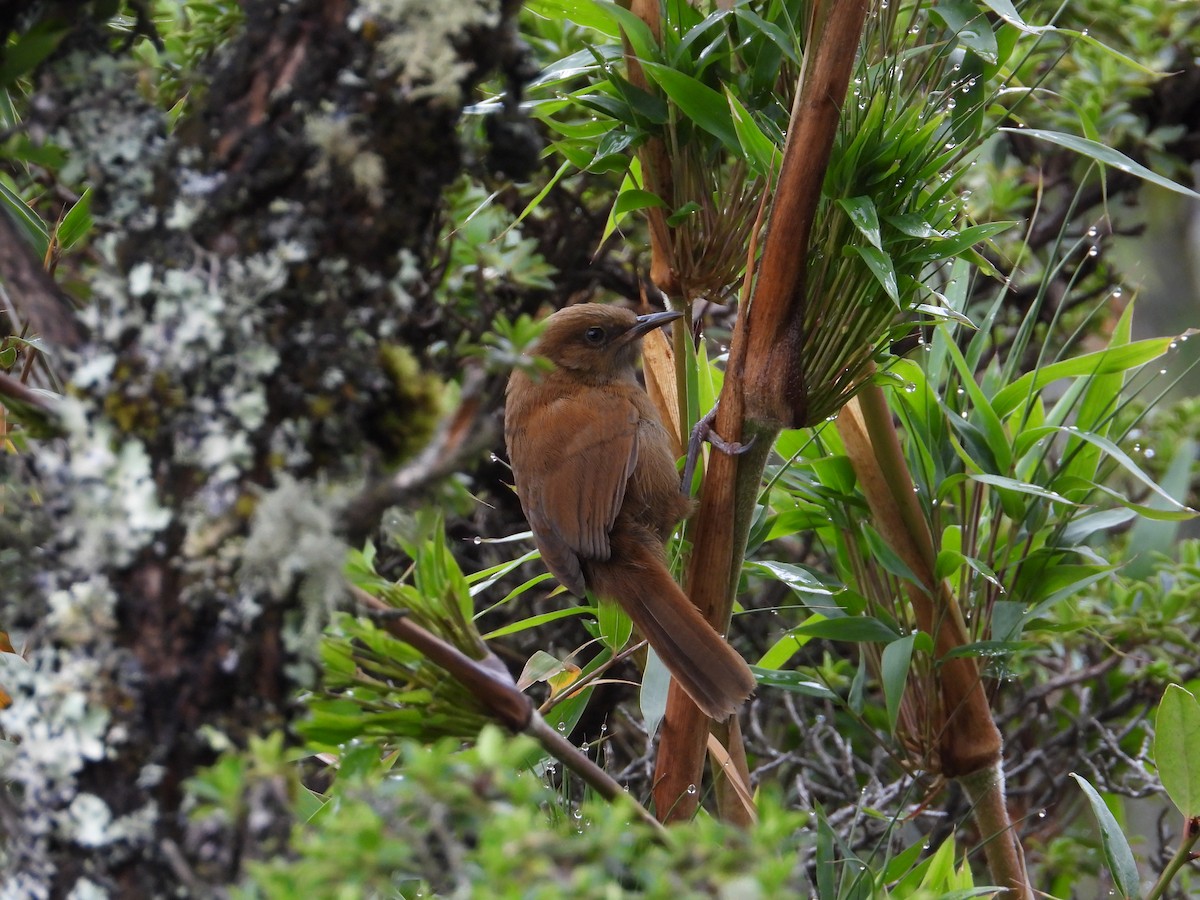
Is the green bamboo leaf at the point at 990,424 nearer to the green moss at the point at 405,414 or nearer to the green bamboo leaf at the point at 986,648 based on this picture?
the green bamboo leaf at the point at 986,648

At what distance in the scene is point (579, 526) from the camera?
83.0 inches

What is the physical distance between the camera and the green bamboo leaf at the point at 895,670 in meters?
1.63

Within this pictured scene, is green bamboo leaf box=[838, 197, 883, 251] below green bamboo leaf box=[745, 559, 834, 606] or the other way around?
the other way around

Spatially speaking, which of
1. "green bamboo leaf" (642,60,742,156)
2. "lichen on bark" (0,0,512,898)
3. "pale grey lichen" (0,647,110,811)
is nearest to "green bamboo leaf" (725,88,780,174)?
"green bamboo leaf" (642,60,742,156)

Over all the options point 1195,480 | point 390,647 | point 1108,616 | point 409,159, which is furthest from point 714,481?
point 1195,480

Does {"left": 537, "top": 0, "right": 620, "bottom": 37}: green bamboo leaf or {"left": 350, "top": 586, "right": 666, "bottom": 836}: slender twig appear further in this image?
{"left": 537, "top": 0, "right": 620, "bottom": 37}: green bamboo leaf

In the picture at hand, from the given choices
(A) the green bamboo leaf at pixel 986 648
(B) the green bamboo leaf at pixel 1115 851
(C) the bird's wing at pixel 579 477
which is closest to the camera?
(B) the green bamboo leaf at pixel 1115 851

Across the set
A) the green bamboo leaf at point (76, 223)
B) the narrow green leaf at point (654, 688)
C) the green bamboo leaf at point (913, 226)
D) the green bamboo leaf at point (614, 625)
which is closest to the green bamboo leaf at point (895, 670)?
the narrow green leaf at point (654, 688)

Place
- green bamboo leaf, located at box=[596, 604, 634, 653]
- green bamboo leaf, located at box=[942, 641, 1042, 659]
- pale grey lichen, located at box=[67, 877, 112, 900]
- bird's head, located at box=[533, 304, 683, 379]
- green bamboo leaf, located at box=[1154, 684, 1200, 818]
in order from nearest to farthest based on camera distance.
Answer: pale grey lichen, located at box=[67, 877, 112, 900], green bamboo leaf, located at box=[1154, 684, 1200, 818], green bamboo leaf, located at box=[942, 641, 1042, 659], green bamboo leaf, located at box=[596, 604, 634, 653], bird's head, located at box=[533, 304, 683, 379]

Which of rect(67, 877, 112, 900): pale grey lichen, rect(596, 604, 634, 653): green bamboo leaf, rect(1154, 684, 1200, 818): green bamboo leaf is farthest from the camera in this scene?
rect(596, 604, 634, 653): green bamboo leaf

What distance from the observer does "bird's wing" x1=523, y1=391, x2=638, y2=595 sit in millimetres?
2057

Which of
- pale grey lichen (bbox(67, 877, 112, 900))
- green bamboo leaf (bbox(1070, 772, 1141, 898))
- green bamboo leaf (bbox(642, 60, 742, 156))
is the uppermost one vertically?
green bamboo leaf (bbox(642, 60, 742, 156))

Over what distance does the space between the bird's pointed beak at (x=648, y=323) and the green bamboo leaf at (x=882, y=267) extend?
1.65 ft

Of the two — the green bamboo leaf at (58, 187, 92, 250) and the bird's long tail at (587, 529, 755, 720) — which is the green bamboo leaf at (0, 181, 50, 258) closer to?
the green bamboo leaf at (58, 187, 92, 250)
